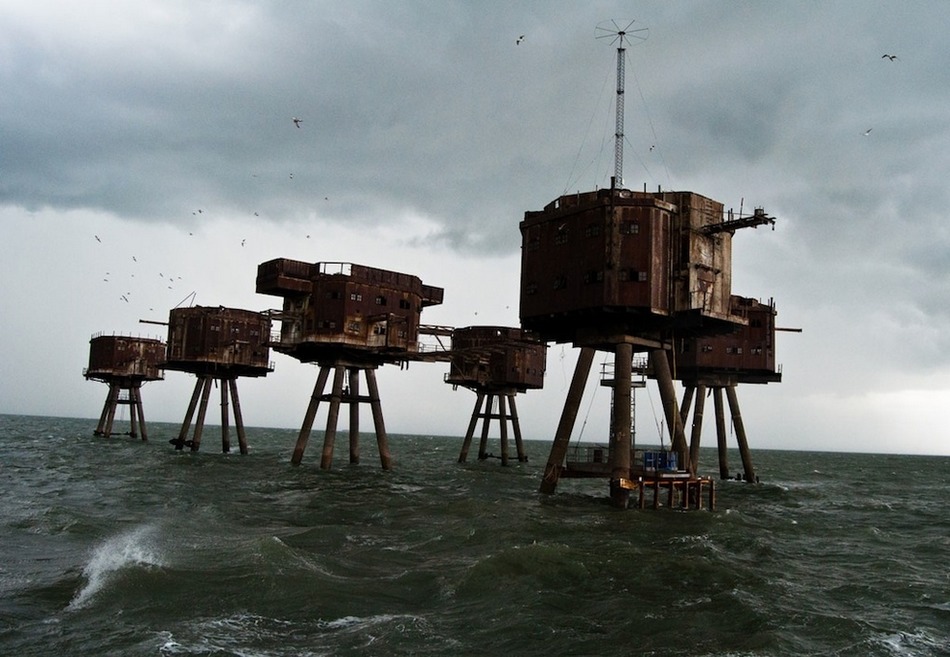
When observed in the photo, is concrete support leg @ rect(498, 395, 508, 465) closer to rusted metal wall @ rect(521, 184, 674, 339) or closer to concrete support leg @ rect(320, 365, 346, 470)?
concrete support leg @ rect(320, 365, 346, 470)

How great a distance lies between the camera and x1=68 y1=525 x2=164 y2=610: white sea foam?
1492 cm

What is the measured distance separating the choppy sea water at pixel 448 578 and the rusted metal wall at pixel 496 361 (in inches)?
1084

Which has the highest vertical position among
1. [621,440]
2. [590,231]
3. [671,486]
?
[590,231]

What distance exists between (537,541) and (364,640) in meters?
9.93

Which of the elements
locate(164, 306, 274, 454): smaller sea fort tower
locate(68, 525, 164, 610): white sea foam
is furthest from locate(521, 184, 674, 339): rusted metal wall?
locate(164, 306, 274, 454): smaller sea fort tower

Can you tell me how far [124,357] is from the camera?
75562 millimetres

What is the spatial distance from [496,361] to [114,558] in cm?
4487

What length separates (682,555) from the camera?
20.7 meters

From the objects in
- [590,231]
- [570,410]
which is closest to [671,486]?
[570,410]

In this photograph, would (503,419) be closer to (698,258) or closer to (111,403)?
(698,258)

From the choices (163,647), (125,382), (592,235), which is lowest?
(163,647)

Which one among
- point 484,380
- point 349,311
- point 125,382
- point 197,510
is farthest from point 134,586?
point 125,382

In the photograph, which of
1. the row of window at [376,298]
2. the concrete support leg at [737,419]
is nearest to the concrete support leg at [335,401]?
the row of window at [376,298]

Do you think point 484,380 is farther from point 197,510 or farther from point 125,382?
point 125,382
